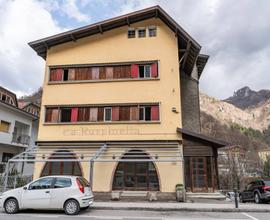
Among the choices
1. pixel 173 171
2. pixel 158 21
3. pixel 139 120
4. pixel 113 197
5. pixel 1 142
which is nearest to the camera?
pixel 113 197

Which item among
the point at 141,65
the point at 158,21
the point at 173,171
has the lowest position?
the point at 173,171

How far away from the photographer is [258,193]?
17.5 meters

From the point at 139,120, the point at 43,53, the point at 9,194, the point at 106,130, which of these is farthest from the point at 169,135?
the point at 43,53

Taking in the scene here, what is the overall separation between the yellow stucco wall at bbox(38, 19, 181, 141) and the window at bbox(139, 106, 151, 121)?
49cm

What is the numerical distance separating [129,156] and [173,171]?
3160 millimetres

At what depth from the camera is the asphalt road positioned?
35.8 feet

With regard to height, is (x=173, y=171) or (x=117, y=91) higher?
(x=117, y=91)

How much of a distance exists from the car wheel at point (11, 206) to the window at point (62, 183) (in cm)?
192

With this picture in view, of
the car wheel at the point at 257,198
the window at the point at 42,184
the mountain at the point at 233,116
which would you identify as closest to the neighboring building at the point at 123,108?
the car wheel at the point at 257,198

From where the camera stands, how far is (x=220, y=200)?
17.0m

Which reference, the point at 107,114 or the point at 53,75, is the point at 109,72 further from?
the point at 53,75

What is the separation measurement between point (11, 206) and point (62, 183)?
2.47 m

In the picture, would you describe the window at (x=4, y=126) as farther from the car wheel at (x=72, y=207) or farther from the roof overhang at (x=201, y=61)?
the roof overhang at (x=201, y=61)

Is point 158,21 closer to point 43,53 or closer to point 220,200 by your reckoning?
point 43,53
